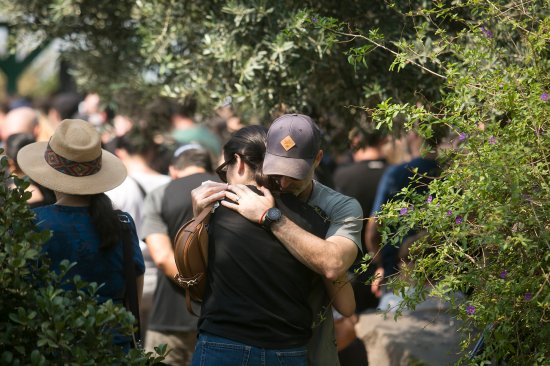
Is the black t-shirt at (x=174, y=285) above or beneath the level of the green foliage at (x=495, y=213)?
beneath

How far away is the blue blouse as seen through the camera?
13.5 feet

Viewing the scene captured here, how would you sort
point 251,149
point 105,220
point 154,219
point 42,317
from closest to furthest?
1. point 42,317
2. point 251,149
3. point 105,220
4. point 154,219

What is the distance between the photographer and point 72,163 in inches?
172

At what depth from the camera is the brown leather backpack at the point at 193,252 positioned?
12.9ft

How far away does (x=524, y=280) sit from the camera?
11.5 ft

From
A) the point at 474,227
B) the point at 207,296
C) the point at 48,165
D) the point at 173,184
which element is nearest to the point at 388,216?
the point at 474,227

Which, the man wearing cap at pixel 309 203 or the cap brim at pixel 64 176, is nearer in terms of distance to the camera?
the man wearing cap at pixel 309 203

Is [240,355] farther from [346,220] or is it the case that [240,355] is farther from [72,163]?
[72,163]

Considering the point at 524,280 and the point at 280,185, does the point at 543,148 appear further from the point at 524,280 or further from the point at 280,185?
the point at 280,185

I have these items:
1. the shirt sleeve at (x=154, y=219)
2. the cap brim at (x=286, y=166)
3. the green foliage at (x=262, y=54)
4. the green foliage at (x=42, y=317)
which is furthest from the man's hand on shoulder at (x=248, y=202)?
the shirt sleeve at (x=154, y=219)

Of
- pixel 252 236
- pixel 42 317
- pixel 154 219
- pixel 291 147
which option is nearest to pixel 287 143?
pixel 291 147

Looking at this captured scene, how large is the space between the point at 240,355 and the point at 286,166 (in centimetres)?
80

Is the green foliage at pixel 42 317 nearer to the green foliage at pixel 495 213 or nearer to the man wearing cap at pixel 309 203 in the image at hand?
the man wearing cap at pixel 309 203

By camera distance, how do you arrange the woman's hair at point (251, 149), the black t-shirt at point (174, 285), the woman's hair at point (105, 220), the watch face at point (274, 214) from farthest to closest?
the black t-shirt at point (174, 285) < the woman's hair at point (105, 220) < the woman's hair at point (251, 149) < the watch face at point (274, 214)
